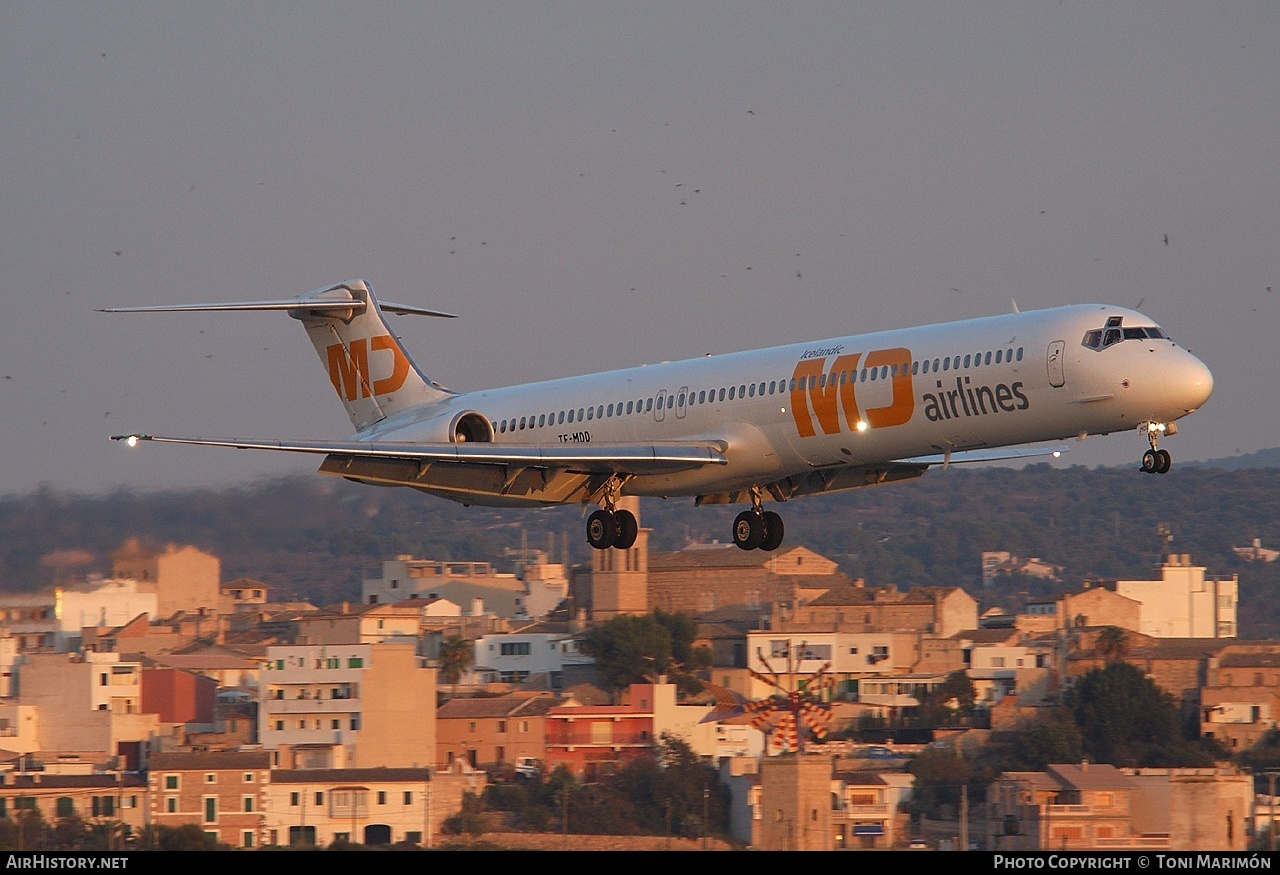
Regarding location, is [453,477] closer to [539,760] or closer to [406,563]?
[539,760]

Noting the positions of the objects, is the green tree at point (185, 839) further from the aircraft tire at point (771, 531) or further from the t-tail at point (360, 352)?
the aircraft tire at point (771, 531)

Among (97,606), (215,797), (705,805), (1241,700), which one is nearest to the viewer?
(215,797)

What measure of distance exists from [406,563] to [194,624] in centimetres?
3649

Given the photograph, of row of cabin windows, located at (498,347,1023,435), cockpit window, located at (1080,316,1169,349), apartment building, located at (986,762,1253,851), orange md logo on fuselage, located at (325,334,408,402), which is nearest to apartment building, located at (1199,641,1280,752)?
apartment building, located at (986,762,1253,851)

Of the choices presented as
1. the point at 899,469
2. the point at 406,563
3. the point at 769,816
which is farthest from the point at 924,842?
the point at 406,563

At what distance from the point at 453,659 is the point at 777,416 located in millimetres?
72022

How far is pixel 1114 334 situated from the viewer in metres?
30.3

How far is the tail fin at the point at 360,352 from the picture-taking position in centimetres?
4197

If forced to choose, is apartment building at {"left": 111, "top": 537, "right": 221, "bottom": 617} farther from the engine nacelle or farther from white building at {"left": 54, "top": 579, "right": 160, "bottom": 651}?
the engine nacelle

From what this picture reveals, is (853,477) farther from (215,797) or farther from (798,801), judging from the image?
(215,797)

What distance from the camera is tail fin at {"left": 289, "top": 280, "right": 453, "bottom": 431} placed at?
4197 cm

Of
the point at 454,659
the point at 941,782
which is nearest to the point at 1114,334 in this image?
the point at 941,782

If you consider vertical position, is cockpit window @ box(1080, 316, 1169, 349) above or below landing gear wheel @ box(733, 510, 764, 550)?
above

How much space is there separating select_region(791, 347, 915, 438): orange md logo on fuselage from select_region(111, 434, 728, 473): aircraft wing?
187 cm
